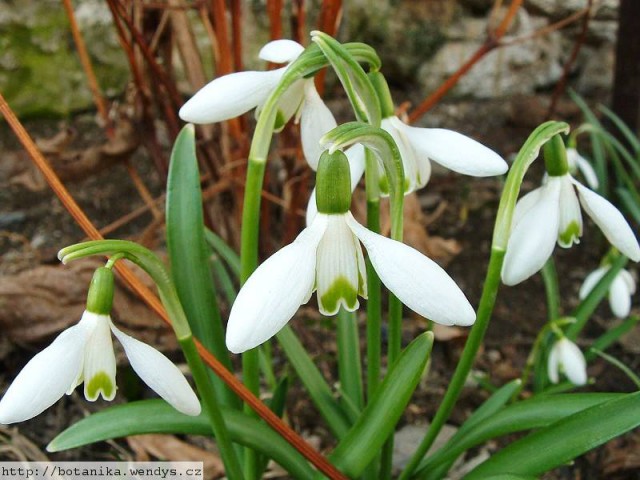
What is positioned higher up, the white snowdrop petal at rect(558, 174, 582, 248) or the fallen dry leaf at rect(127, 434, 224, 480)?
the white snowdrop petal at rect(558, 174, 582, 248)

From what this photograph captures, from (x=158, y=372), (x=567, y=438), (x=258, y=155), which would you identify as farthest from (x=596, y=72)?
(x=158, y=372)

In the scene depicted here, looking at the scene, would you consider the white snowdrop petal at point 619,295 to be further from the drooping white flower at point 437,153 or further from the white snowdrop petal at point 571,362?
the drooping white flower at point 437,153

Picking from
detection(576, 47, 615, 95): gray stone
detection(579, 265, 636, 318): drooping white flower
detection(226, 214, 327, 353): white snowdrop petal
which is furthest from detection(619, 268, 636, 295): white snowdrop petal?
Result: detection(576, 47, 615, 95): gray stone

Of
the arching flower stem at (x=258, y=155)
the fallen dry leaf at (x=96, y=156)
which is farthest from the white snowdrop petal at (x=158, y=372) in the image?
the fallen dry leaf at (x=96, y=156)

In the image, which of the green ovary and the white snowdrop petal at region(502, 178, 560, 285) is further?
the white snowdrop petal at region(502, 178, 560, 285)

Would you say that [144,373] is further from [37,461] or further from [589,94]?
[589,94]

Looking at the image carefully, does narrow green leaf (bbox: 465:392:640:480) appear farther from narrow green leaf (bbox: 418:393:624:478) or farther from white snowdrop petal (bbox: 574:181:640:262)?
white snowdrop petal (bbox: 574:181:640:262)
